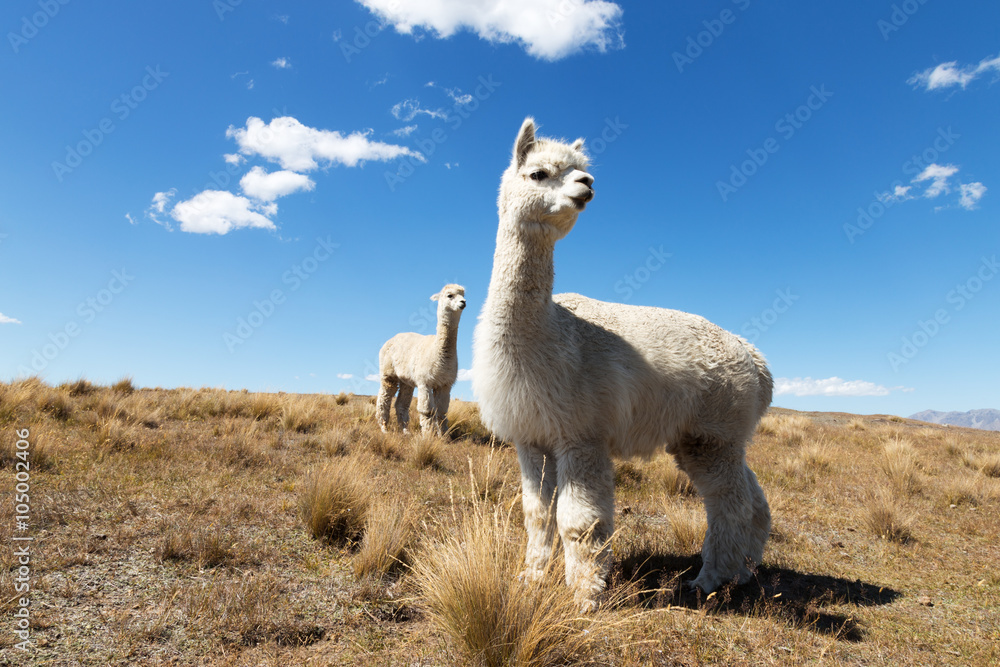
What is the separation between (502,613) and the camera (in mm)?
2406

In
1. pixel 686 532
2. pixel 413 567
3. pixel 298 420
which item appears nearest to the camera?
pixel 413 567

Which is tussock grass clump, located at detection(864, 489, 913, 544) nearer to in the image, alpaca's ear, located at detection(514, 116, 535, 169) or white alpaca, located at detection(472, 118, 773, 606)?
white alpaca, located at detection(472, 118, 773, 606)

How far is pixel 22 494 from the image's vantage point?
13.5 feet

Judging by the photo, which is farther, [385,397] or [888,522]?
[385,397]

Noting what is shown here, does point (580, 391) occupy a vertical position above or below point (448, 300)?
below

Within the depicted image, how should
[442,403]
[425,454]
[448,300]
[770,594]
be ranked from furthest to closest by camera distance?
[442,403] < [448,300] < [425,454] < [770,594]

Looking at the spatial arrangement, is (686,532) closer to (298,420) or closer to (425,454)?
(425,454)

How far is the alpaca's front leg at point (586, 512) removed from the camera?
3.03 meters

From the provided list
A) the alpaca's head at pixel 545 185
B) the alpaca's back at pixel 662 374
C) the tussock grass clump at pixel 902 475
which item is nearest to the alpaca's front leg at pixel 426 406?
the alpaca's back at pixel 662 374

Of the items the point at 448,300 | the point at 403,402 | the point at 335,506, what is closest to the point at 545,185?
the point at 335,506

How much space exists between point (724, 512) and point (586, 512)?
1.54 meters

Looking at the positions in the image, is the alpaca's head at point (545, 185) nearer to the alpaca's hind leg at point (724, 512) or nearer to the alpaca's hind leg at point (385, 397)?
the alpaca's hind leg at point (724, 512)

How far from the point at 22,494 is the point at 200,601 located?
8.15ft

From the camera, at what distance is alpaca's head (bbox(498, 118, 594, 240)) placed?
3.14 meters
